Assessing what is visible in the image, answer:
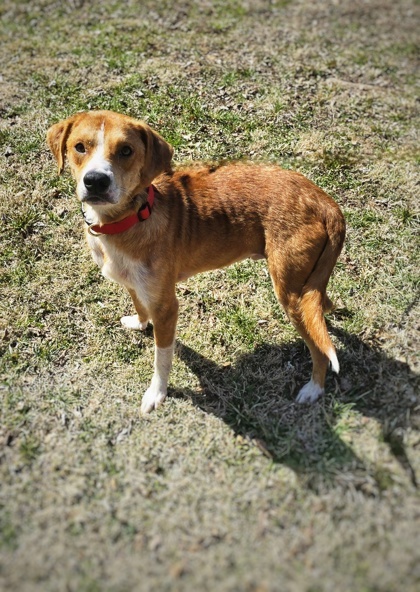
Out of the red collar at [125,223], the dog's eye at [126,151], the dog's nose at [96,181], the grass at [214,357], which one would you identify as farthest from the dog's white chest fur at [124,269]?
the grass at [214,357]

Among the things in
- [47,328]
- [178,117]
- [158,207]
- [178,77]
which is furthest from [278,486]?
[178,77]

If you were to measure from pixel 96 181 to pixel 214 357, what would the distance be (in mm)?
2136

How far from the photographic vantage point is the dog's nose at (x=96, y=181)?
336cm

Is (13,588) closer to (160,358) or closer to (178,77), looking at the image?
(160,358)

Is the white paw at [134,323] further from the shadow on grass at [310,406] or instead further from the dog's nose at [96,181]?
the dog's nose at [96,181]

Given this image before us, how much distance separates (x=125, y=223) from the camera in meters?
3.75

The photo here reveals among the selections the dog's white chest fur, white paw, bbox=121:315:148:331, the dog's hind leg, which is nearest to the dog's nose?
the dog's white chest fur

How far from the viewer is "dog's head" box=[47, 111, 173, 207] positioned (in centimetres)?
342

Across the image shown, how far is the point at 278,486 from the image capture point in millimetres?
3689

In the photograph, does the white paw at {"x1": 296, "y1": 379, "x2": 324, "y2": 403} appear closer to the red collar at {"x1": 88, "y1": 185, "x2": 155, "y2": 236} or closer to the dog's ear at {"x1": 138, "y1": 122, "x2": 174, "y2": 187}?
the red collar at {"x1": 88, "y1": 185, "x2": 155, "y2": 236}

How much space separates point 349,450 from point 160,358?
1.71 m

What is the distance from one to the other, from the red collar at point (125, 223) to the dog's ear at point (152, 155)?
0.19 m

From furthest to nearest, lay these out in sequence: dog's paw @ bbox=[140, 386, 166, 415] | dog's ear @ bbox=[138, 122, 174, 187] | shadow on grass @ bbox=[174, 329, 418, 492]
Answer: dog's paw @ bbox=[140, 386, 166, 415]
shadow on grass @ bbox=[174, 329, 418, 492]
dog's ear @ bbox=[138, 122, 174, 187]

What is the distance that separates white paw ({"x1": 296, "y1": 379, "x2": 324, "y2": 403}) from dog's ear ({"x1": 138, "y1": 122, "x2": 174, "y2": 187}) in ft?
7.33
